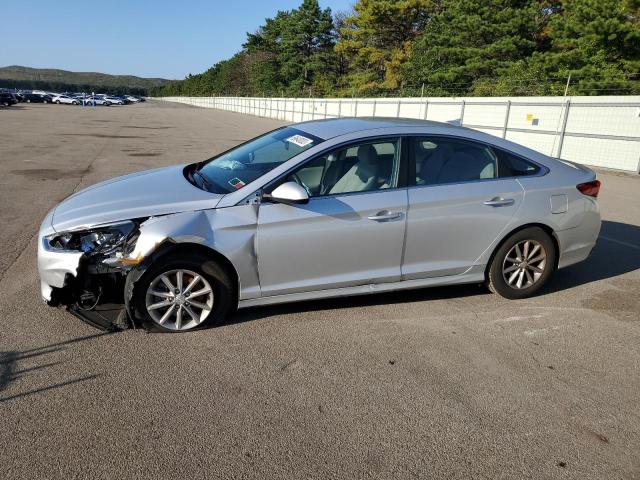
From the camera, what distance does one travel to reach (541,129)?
56.1 ft

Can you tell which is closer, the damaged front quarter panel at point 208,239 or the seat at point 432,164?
the damaged front quarter panel at point 208,239

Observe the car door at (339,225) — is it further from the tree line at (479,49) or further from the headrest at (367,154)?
the tree line at (479,49)

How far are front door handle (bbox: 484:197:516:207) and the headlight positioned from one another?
9.53 feet

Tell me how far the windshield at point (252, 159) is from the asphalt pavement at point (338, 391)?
1.10 meters

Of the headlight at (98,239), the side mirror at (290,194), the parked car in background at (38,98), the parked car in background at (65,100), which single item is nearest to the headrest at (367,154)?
the side mirror at (290,194)

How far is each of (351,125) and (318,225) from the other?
3.71 feet

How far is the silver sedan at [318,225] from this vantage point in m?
3.72

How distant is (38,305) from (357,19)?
46312mm

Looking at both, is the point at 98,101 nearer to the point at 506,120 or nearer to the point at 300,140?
the point at 506,120

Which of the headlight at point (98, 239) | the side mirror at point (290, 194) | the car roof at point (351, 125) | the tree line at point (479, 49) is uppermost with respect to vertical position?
the tree line at point (479, 49)

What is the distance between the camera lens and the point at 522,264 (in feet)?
15.4

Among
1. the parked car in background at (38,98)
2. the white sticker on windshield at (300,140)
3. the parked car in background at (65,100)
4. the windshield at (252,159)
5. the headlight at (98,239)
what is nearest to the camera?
the headlight at (98,239)

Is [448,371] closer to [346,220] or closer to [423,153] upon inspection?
[346,220]

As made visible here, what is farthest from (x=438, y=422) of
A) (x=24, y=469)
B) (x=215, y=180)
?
(x=215, y=180)
